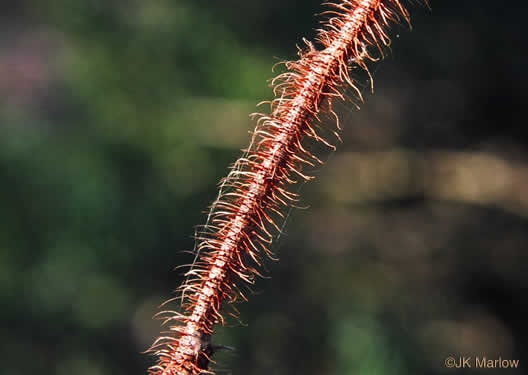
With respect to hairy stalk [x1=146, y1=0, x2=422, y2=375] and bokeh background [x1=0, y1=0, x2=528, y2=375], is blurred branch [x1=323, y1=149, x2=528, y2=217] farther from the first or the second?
hairy stalk [x1=146, y1=0, x2=422, y2=375]

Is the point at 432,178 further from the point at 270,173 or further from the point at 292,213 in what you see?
the point at 270,173

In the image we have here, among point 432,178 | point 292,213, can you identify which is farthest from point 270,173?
point 432,178

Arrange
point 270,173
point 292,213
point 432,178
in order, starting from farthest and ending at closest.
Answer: point 432,178 < point 292,213 < point 270,173

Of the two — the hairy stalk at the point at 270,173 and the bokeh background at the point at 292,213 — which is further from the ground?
the bokeh background at the point at 292,213

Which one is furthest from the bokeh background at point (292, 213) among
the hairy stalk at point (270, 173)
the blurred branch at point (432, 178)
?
the hairy stalk at point (270, 173)

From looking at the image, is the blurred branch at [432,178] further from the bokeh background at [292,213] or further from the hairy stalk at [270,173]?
the hairy stalk at [270,173]

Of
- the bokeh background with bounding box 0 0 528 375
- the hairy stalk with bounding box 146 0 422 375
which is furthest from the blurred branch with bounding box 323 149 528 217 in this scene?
the hairy stalk with bounding box 146 0 422 375

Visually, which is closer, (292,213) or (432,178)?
(292,213)

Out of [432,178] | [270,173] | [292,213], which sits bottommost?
[270,173]
